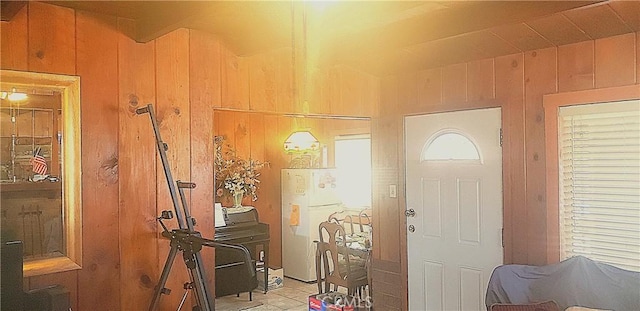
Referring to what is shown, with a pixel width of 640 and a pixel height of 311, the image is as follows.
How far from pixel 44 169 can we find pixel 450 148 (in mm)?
2635

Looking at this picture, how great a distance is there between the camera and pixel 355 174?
6.17 m

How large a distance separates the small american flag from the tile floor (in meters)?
2.76

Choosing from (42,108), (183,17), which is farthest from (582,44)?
(42,108)

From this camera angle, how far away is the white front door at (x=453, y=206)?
11.0 feet

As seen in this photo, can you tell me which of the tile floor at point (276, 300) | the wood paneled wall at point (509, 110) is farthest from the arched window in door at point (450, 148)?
the tile floor at point (276, 300)

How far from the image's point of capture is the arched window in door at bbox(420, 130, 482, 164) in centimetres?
347

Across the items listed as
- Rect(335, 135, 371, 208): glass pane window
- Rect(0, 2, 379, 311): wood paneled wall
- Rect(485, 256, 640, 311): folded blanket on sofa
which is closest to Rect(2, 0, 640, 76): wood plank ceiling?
Rect(0, 2, 379, 311): wood paneled wall

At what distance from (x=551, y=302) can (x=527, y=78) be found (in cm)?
141

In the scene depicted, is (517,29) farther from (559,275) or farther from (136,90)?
(136,90)

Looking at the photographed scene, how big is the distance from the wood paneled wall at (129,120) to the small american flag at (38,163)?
248 mm

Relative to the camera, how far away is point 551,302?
255cm

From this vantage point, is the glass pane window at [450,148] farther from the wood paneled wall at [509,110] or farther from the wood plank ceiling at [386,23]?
the wood plank ceiling at [386,23]

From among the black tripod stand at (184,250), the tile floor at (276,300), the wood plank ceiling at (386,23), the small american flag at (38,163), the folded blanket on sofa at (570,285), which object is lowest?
the tile floor at (276,300)

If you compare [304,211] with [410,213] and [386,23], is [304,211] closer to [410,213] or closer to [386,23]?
[410,213]
